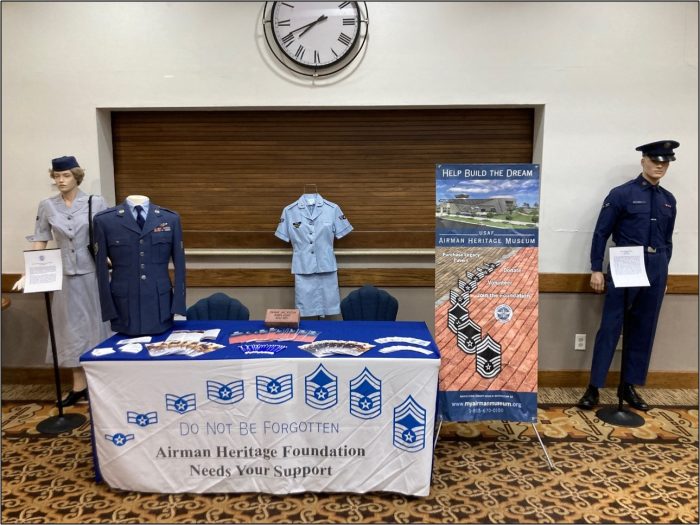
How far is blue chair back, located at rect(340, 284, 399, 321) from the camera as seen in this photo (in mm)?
3121

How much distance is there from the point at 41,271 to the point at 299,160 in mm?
1909

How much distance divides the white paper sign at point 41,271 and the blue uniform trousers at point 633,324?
3.58 metres

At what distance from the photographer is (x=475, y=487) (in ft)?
7.75

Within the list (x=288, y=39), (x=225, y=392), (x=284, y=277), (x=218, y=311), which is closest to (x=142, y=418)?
(x=225, y=392)

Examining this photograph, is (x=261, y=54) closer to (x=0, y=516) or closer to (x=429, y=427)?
(x=429, y=427)

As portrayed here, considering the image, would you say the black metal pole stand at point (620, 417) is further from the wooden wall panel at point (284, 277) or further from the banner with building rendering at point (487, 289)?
the wooden wall panel at point (284, 277)

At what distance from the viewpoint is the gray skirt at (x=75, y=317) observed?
3117mm

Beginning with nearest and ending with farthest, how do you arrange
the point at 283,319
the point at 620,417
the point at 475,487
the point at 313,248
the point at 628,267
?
1. the point at 475,487
2. the point at 283,319
3. the point at 628,267
4. the point at 620,417
5. the point at 313,248

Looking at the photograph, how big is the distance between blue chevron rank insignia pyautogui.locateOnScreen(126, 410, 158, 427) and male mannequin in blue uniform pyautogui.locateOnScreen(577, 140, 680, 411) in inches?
109

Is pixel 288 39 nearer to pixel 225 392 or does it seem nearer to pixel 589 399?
pixel 225 392

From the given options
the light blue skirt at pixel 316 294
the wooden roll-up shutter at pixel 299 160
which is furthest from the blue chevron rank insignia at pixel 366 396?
the wooden roll-up shutter at pixel 299 160

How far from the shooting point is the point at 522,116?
3.64 m

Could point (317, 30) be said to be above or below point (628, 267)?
above

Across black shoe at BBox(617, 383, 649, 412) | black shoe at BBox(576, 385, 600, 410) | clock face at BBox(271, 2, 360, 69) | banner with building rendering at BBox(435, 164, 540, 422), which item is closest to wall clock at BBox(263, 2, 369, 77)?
clock face at BBox(271, 2, 360, 69)
